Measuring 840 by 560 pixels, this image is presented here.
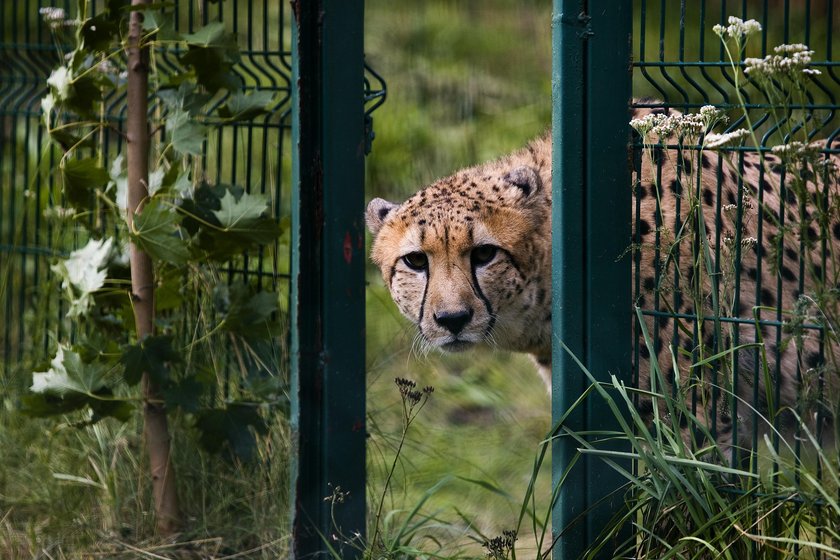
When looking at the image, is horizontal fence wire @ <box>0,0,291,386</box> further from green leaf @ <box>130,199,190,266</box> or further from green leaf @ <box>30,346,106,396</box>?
green leaf @ <box>30,346,106,396</box>

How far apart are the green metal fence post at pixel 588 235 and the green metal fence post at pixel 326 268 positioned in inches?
27.6

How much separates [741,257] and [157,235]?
68.1 inches

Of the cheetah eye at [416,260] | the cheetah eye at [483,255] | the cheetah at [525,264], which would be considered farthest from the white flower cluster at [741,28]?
the cheetah eye at [416,260]

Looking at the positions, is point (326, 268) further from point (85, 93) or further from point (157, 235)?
point (85, 93)

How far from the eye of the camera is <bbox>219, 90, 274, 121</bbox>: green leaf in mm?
3652

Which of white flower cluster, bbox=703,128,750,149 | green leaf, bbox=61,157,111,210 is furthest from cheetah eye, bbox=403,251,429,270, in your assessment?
white flower cluster, bbox=703,128,750,149

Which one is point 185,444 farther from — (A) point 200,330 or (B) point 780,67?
(B) point 780,67

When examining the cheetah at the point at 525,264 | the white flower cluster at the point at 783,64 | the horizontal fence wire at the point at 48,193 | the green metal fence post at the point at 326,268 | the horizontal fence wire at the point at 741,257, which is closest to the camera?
the white flower cluster at the point at 783,64

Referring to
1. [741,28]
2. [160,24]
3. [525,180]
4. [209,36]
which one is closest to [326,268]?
[525,180]

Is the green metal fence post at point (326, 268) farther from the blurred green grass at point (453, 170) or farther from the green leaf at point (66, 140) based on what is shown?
the green leaf at point (66, 140)

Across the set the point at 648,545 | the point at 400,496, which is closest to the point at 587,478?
the point at 648,545

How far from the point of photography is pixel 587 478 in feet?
9.31

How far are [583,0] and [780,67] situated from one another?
0.55 meters

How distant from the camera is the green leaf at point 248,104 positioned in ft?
12.0
